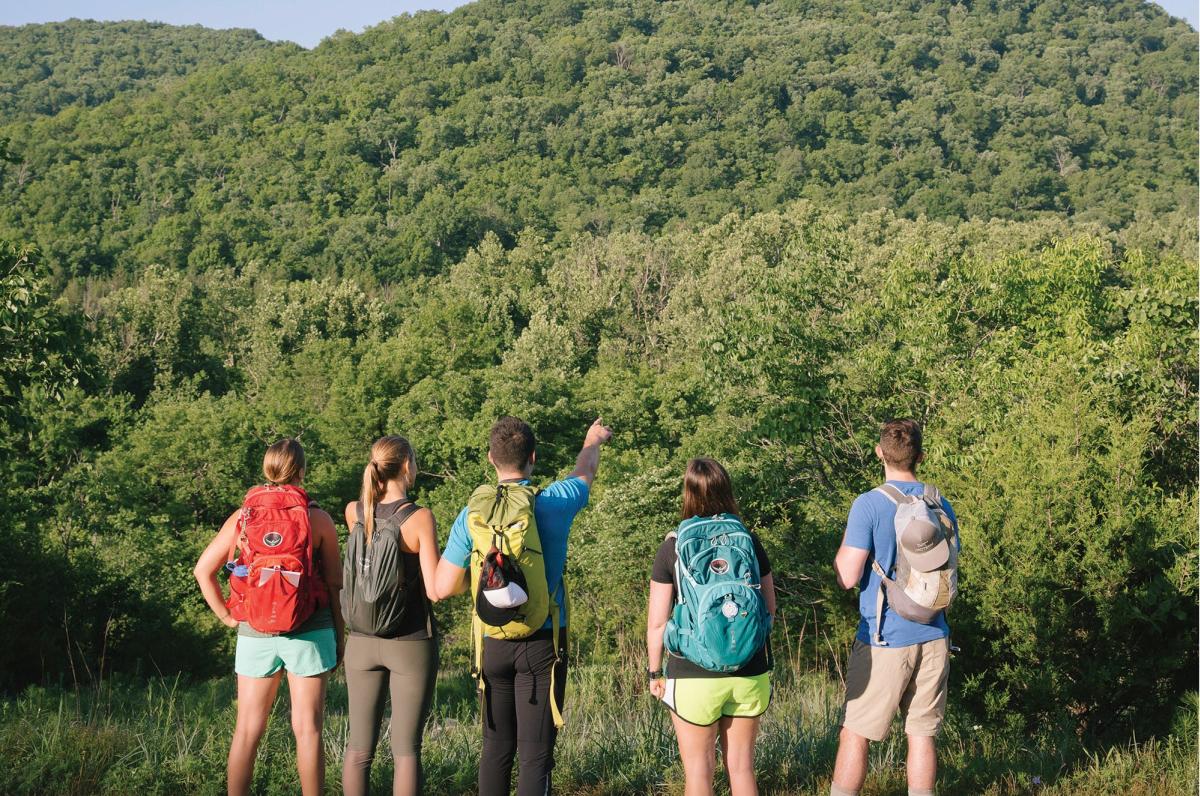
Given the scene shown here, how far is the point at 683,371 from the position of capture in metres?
37.1

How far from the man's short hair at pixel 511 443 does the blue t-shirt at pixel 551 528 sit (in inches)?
3.6

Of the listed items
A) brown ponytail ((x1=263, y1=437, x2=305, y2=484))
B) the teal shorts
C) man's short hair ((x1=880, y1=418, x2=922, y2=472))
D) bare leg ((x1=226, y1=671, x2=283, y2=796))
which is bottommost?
bare leg ((x1=226, y1=671, x2=283, y2=796))

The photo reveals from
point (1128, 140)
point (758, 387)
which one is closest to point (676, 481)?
point (758, 387)

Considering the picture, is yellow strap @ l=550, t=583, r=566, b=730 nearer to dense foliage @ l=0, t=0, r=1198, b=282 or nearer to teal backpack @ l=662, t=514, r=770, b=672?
teal backpack @ l=662, t=514, r=770, b=672

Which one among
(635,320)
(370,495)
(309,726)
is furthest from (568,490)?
(635,320)

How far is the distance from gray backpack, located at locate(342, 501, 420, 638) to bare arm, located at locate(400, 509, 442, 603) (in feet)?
0.11

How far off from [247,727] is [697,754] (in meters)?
1.74

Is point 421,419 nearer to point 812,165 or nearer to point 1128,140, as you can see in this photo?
point 812,165

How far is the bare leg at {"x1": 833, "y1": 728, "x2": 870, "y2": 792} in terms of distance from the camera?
13.0ft

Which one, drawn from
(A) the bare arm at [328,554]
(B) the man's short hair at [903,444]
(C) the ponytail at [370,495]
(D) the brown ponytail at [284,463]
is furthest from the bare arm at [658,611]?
(D) the brown ponytail at [284,463]

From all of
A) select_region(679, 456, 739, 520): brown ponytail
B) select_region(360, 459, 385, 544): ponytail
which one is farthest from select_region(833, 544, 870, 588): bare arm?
select_region(360, 459, 385, 544): ponytail

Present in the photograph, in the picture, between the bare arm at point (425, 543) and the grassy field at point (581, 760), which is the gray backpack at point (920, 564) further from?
the bare arm at point (425, 543)

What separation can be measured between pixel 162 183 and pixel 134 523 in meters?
67.7

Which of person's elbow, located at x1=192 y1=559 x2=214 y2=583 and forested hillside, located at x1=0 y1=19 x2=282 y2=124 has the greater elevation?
forested hillside, located at x1=0 y1=19 x2=282 y2=124
